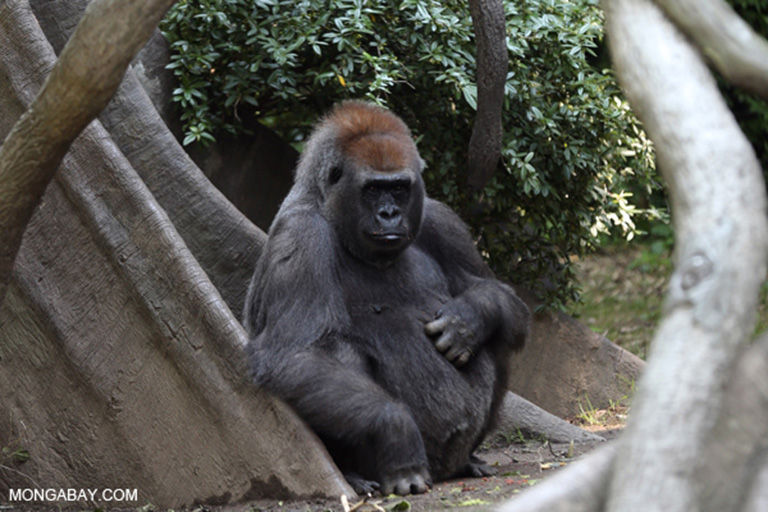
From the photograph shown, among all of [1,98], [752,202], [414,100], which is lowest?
[1,98]

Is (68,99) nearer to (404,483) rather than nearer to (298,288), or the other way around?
(298,288)

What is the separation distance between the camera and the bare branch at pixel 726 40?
189cm

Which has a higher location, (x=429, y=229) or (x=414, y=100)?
(x=414, y=100)

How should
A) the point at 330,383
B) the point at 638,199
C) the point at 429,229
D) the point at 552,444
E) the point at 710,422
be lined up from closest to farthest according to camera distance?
the point at 710,422 < the point at 330,383 < the point at 429,229 < the point at 552,444 < the point at 638,199

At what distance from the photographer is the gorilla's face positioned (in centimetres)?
384

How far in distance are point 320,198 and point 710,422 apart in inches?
102

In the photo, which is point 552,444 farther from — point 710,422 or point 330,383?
point 710,422

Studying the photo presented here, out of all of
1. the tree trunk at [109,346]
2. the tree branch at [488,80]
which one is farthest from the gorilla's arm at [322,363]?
the tree branch at [488,80]

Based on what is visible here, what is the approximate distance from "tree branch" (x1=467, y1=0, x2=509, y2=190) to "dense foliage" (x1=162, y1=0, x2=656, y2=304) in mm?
294

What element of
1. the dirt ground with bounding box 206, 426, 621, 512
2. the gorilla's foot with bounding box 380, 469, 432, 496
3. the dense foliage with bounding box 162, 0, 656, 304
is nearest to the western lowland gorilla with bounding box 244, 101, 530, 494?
the gorilla's foot with bounding box 380, 469, 432, 496

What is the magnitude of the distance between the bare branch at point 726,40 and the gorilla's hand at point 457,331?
218cm

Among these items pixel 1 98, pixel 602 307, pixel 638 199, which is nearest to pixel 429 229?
pixel 1 98

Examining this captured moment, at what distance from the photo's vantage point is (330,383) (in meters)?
3.59

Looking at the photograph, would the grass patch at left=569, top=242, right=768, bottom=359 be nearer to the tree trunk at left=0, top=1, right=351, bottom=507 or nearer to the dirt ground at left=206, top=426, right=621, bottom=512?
the dirt ground at left=206, top=426, right=621, bottom=512
